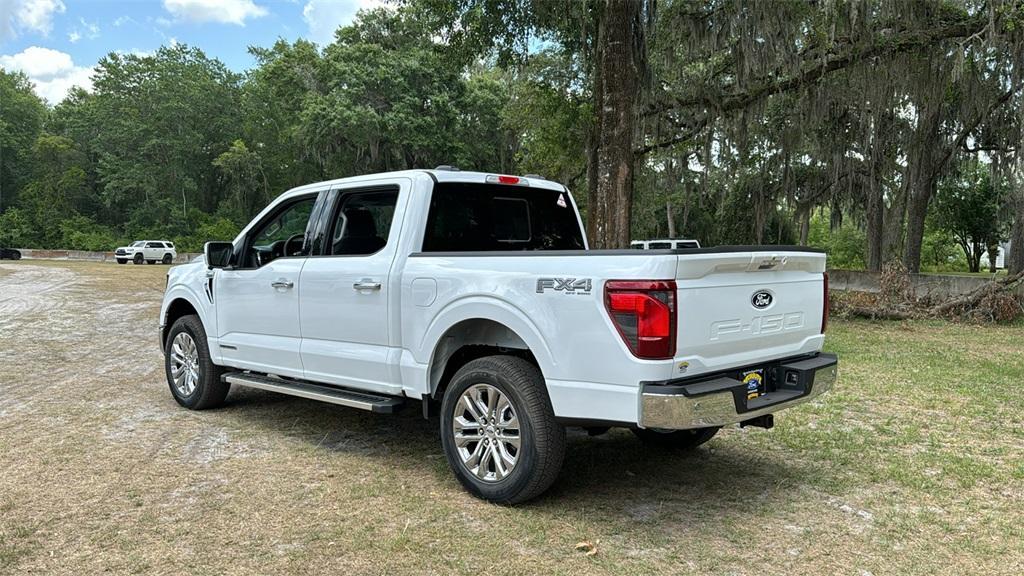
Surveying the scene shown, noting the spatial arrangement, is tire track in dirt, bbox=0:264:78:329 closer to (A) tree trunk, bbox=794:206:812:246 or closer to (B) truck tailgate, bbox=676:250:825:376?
(B) truck tailgate, bbox=676:250:825:376

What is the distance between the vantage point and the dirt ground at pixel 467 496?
3.62 metres

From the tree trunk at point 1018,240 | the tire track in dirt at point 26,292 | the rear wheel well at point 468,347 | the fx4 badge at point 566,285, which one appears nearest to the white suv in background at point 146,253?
the tire track in dirt at point 26,292

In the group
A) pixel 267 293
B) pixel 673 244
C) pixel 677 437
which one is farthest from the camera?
pixel 267 293

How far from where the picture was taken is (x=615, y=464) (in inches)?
204

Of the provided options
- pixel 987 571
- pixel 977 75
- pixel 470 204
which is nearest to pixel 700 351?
pixel 987 571

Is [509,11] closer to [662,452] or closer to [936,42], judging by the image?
[936,42]

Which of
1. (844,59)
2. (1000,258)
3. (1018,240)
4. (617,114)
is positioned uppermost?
(844,59)

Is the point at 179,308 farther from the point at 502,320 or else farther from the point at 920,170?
the point at 920,170

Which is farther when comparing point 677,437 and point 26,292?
point 26,292

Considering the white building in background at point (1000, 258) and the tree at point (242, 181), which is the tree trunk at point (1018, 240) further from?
Answer: the tree at point (242, 181)

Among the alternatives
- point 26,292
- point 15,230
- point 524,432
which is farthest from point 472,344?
point 15,230

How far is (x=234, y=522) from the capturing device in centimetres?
401

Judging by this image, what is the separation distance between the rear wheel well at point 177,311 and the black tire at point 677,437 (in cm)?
424

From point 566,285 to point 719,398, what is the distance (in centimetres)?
97
